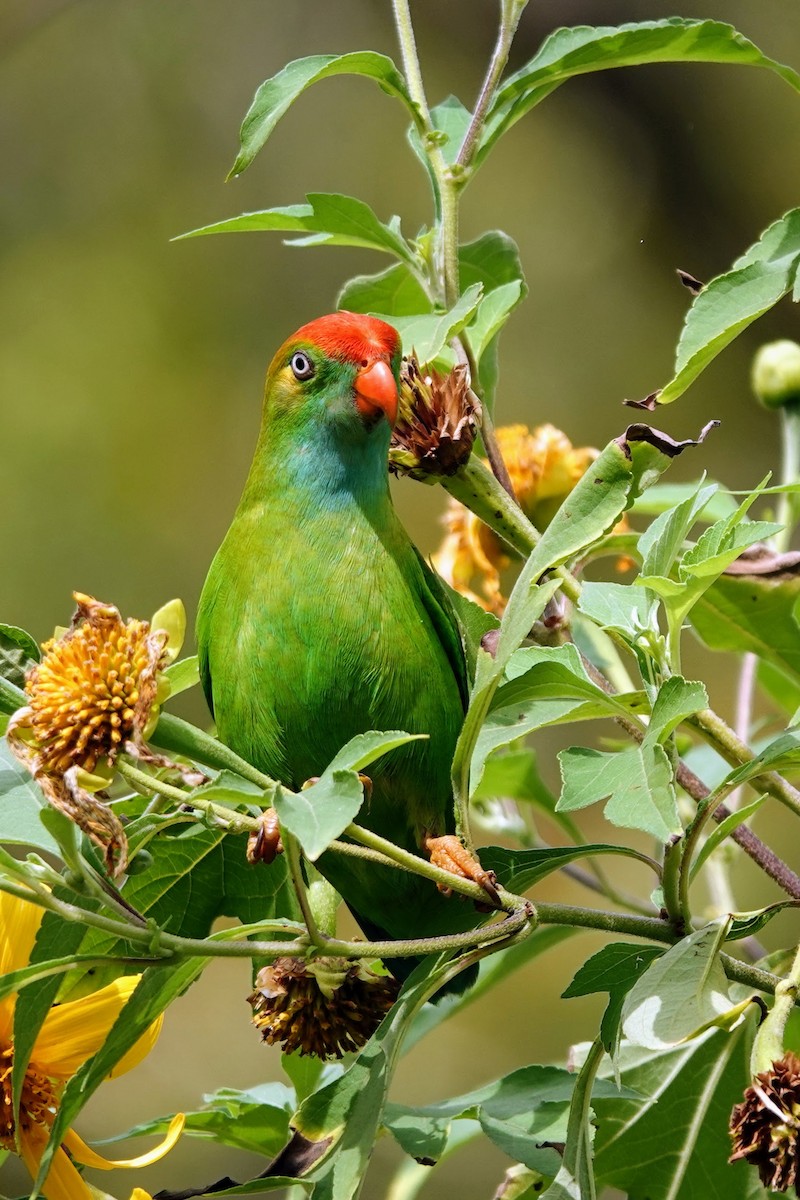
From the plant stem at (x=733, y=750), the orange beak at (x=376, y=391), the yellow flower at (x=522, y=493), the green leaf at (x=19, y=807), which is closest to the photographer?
the green leaf at (x=19, y=807)

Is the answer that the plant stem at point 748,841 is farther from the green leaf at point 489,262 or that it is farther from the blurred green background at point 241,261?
the blurred green background at point 241,261

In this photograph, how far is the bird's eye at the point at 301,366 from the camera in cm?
242

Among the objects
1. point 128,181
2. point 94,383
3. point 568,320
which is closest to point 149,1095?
point 94,383

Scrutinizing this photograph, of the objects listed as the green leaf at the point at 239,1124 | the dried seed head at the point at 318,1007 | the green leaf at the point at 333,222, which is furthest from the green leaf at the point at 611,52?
the green leaf at the point at 239,1124

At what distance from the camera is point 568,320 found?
8.20 m

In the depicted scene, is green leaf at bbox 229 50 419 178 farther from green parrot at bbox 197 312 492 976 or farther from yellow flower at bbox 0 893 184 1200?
yellow flower at bbox 0 893 184 1200

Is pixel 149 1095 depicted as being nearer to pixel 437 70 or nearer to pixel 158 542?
pixel 158 542

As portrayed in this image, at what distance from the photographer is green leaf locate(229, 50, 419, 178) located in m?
1.75

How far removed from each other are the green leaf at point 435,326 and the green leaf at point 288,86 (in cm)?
28

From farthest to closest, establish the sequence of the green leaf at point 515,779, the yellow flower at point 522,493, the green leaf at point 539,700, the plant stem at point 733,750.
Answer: the yellow flower at point 522,493
the green leaf at point 515,779
the plant stem at point 733,750
the green leaf at point 539,700

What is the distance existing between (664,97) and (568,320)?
168cm

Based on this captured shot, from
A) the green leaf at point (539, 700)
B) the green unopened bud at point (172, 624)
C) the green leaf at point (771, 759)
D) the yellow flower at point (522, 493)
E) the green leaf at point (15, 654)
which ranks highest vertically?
the green leaf at point (15, 654)

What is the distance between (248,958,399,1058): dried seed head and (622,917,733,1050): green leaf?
0.48 m

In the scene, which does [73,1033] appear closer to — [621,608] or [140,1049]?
[140,1049]
